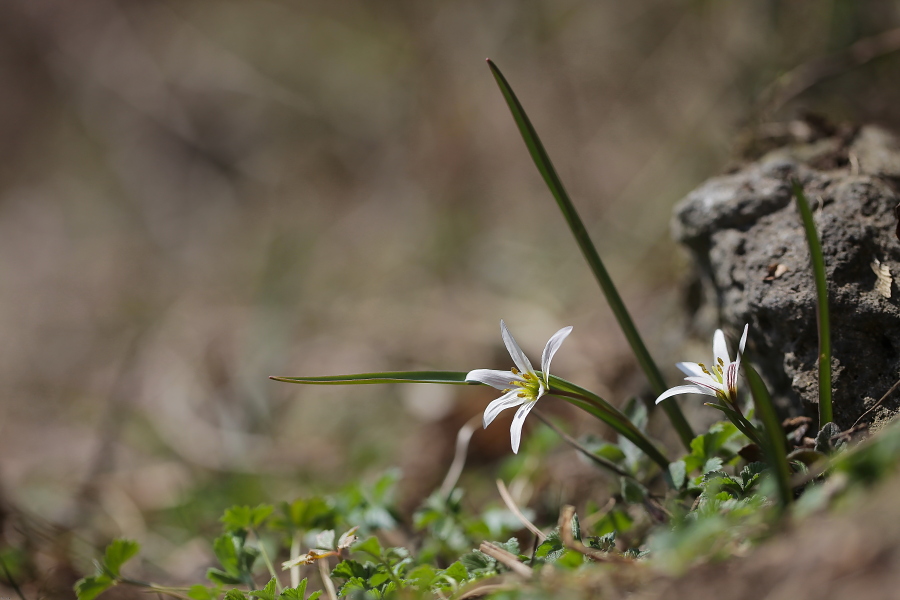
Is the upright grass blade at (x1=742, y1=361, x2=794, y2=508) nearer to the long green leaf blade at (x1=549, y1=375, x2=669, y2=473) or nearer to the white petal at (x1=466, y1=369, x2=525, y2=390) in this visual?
the long green leaf blade at (x1=549, y1=375, x2=669, y2=473)

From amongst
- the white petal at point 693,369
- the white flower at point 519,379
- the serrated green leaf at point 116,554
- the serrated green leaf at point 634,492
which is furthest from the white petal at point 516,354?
the serrated green leaf at point 116,554

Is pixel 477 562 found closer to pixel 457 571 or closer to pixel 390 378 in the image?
pixel 457 571

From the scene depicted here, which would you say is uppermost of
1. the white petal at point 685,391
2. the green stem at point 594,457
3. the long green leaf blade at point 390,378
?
the white petal at point 685,391

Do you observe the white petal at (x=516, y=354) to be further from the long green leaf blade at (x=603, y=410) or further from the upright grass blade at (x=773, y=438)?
the upright grass blade at (x=773, y=438)

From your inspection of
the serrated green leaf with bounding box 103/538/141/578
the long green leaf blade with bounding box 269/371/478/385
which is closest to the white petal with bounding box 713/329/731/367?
the long green leaf blade with bounding box 269/371/478/385

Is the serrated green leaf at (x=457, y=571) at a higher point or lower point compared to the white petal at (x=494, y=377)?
lower

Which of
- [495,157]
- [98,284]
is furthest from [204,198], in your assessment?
[495,157]
